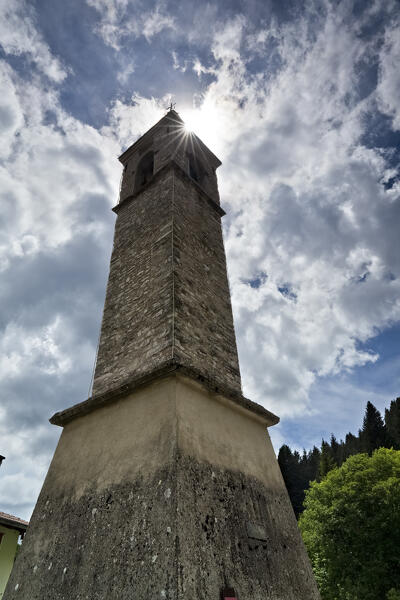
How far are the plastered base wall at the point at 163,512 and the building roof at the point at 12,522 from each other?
33.2 ft

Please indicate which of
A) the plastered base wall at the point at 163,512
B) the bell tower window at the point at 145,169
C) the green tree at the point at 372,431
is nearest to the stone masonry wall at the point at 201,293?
the plastered base wall at the point at 163,512

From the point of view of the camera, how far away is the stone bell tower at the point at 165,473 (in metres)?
3.49

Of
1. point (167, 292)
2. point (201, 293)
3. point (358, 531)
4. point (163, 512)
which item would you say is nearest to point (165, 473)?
point (163, 512)

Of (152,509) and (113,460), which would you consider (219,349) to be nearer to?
(113,460)

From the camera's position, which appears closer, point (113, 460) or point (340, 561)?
point (113, 460)

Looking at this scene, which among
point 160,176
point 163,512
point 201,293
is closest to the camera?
point 163,512

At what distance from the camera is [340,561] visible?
14.0m

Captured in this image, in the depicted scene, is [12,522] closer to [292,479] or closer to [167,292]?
[167,292]

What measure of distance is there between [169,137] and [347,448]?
5583 centimetres

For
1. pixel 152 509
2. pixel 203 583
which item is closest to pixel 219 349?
pixel 152 509

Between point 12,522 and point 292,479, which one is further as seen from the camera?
point 292,479

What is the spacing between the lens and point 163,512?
354 centimetres

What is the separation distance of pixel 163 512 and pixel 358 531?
1495 centimetres

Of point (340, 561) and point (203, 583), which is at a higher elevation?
point (340, 561)
